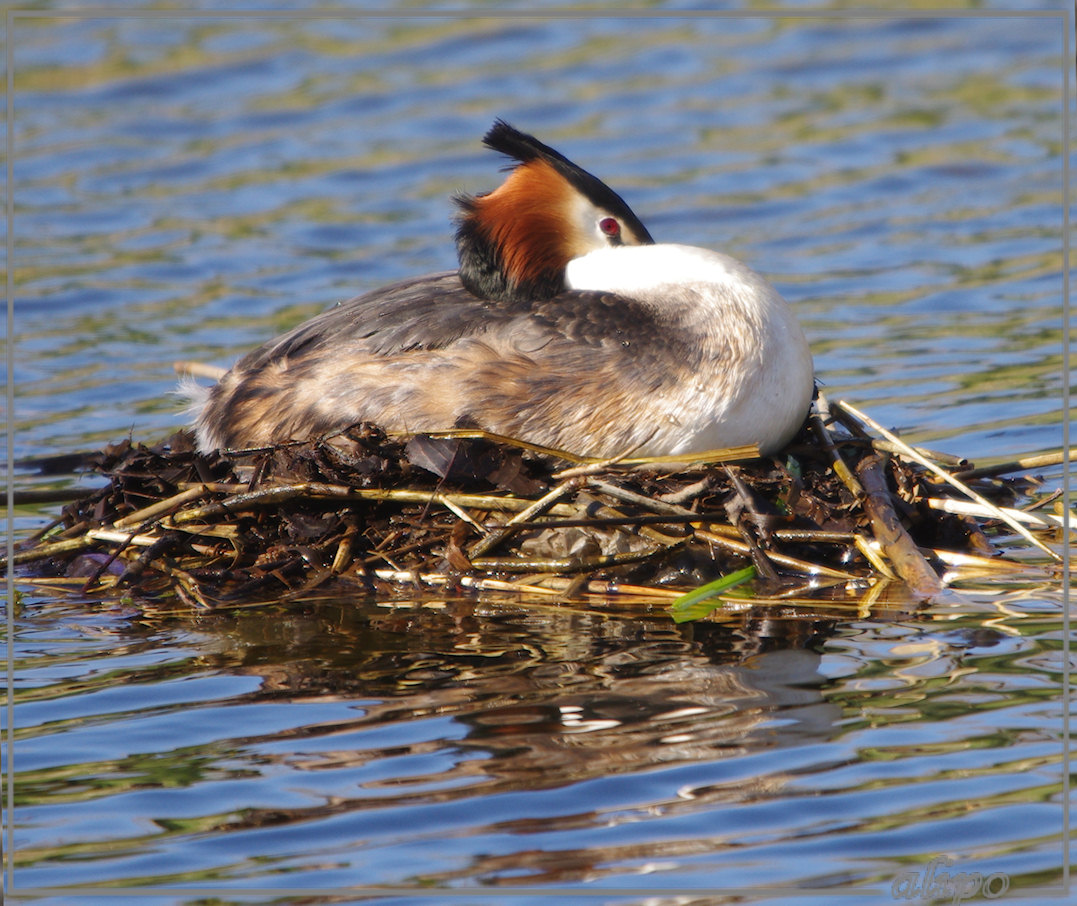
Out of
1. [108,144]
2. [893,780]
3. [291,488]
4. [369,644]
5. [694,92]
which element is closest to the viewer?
[893,780]

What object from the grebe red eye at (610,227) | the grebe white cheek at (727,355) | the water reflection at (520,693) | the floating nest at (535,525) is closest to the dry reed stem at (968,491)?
the floating nest at (535,525)

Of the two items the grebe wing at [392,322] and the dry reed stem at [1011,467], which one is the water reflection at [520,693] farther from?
the dry reed stem at [1011,467]

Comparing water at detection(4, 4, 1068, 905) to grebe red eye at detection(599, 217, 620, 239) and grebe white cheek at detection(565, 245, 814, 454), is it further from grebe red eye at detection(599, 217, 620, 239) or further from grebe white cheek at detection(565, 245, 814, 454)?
grebe red eye at detection(599, 217, 620, 239)

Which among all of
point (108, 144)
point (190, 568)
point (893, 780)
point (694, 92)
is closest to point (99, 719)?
point (190, 568)

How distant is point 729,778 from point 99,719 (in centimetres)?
190

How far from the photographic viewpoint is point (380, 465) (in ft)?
18.6

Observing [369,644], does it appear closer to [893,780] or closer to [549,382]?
[549,382]

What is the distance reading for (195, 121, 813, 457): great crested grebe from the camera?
224 inches

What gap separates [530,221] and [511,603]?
153cm

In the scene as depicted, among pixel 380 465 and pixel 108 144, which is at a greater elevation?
pixel 108 144
